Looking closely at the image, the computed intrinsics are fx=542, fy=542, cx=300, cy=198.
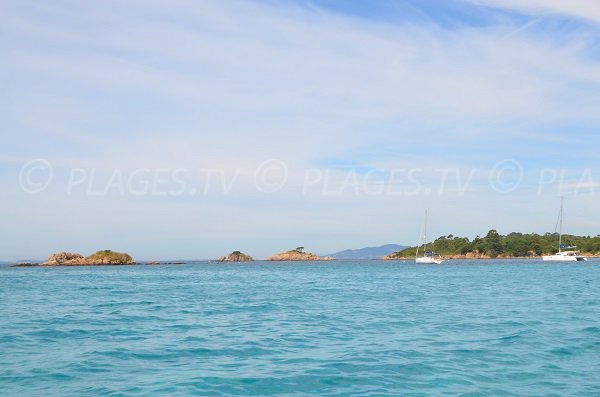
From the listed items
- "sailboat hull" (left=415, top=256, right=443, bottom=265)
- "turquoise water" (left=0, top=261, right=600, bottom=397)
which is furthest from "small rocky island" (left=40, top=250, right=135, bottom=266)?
"turquoise water" (left=0, top=261, right=600, bottom=397)

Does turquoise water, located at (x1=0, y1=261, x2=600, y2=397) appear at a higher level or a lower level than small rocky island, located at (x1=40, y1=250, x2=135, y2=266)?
higher

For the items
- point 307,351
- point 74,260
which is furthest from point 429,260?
point 307,351

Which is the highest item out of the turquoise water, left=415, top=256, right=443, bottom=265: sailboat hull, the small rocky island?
the turquoise water

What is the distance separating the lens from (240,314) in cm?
3238

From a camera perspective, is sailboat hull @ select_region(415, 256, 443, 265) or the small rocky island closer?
sailboat hull @ select_region(415, 256, 443, 265)

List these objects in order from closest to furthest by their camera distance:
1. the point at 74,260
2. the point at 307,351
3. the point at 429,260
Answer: the point at 307,351 → the point at 429,260 → the point at 74,260

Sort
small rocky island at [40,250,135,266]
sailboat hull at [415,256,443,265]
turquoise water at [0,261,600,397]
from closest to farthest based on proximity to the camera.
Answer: turquoise water at [0,261,600,397] → sailboat hull at [415,256,443,265] → small rocky island at [40,250,135,266]

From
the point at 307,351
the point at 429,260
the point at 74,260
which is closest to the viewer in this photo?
the point at 307,351

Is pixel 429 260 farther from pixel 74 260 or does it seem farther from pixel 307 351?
pixel 307 351

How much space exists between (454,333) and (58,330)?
724 inches

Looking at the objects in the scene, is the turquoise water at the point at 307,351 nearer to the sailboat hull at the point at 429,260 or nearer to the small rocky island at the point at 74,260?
the sailboat hull at the point at 429,260

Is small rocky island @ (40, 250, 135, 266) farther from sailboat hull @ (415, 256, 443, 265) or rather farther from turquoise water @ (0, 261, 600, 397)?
turquoise water @ (0, 261, 600, 397)

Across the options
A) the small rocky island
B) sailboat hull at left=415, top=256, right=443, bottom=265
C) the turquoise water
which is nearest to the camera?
the turquoise water

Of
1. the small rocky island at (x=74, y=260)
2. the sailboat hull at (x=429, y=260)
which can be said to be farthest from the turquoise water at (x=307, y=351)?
the small rocky island at (x=74, y=260)
